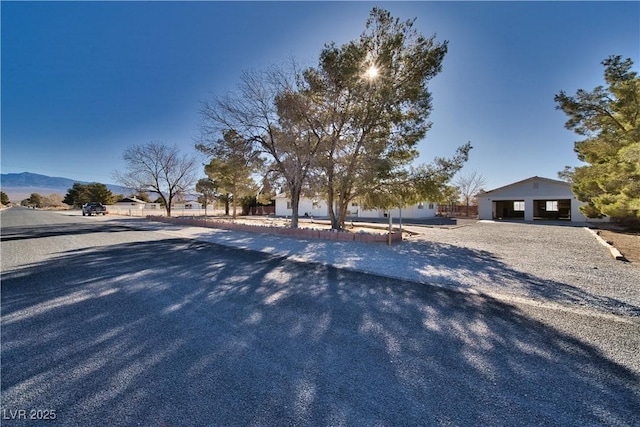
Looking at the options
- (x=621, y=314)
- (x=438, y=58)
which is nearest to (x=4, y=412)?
(x=621, y=314)

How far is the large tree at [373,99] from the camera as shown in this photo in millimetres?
10867

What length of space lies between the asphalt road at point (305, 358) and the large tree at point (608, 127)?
817 cm

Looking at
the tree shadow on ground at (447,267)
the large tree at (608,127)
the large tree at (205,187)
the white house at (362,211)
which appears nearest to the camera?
the tree shadow on ground at (447,267)

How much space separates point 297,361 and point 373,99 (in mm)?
11051

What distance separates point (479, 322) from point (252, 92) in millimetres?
12868

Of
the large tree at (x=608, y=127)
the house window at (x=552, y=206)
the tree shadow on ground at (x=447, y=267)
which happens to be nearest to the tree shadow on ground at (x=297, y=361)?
the tree shadow on ground at (x=447, y=267)

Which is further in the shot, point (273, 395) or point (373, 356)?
point (373, 356)

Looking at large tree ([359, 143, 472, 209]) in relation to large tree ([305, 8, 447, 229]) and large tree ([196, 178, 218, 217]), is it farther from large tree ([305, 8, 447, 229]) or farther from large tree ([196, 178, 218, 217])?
large tree ([196, 178, 218, 217])

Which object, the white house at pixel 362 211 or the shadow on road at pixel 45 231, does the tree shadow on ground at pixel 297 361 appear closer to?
the shadow on road at pixel 45 231

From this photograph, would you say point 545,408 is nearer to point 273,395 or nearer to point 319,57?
point 273,395

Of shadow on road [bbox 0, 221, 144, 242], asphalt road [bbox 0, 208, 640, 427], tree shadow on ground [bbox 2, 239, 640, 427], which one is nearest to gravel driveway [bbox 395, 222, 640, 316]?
asphalt road [bbox 0, 208, 640, 427]

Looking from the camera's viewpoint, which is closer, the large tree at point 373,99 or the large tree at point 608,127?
the large tree at point 608,127

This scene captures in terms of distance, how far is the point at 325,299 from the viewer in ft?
13.3

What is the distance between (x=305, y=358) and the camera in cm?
242
